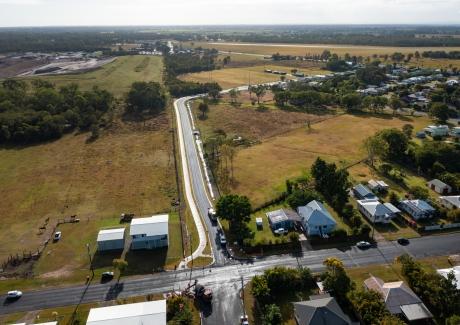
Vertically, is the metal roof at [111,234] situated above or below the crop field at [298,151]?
above

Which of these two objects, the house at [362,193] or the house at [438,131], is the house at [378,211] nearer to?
the house at [362,193]

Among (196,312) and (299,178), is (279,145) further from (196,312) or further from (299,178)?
(196,312)

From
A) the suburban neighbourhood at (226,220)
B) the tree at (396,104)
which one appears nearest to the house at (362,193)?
the suburban neighbourhood at (226,220)

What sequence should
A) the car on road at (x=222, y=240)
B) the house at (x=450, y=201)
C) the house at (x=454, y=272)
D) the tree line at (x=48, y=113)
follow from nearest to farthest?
1. the house at (x=454, y=272)
2. the car on road at (x=222, y=240)
3. the house at (x=450, y=201)
4. the tree line at (x=48, y=113)

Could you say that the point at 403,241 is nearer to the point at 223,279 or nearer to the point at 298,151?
the point at 223,279

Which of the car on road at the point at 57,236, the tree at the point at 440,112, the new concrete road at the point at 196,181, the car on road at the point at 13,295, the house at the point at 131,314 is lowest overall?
the car on road at the point at 13,295

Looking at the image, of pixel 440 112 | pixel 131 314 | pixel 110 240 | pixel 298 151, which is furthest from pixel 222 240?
pixel 440 112

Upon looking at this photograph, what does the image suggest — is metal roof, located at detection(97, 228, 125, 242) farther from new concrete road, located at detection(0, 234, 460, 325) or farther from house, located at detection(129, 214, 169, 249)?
new concrete road, located at detection(0, 234, 460, 325)
